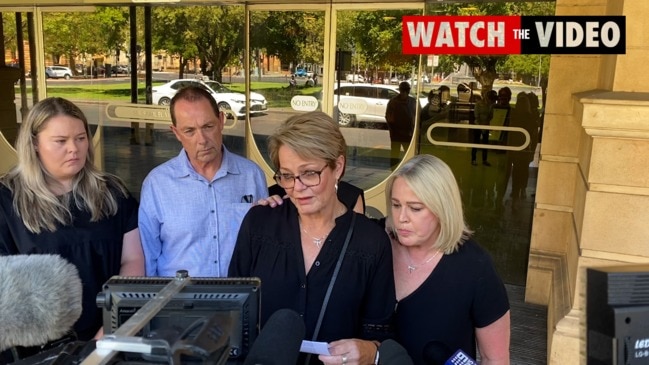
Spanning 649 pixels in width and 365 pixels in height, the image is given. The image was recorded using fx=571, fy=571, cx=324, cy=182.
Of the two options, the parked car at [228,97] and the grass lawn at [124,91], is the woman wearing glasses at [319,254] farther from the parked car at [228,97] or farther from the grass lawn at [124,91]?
the parked car at [228,97]

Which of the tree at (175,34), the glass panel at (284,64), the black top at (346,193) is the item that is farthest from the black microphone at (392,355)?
the tree at (175,34)

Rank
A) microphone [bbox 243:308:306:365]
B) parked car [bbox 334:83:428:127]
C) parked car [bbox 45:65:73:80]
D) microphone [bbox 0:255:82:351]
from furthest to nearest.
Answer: parked car [bbox 45:65:73:80] → parked car [bbox 334:83:428:127] → microphone [bbox 0:255:82:351] → microphone [bbox 243:308:306:365]

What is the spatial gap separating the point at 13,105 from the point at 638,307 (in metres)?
7.54

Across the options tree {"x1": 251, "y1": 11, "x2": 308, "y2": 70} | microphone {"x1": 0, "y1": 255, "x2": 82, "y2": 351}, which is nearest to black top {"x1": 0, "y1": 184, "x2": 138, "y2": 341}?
microphone {"x1": 0, "y1": 255, "x2": 82, "y2": 351}

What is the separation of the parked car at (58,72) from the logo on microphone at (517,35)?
4.65m

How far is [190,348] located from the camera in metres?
0.95

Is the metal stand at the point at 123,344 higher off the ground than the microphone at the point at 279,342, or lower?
higher

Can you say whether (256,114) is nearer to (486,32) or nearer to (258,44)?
(258,44)

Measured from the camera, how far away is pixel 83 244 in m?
2.15

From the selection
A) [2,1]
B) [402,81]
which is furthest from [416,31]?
[2,1]

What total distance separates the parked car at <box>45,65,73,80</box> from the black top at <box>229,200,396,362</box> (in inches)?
222

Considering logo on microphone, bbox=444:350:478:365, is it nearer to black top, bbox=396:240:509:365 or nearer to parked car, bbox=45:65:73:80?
black top, bbox=396:240:509:365

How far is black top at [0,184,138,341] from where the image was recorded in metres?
2.08

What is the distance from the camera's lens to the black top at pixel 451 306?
1.92 m
